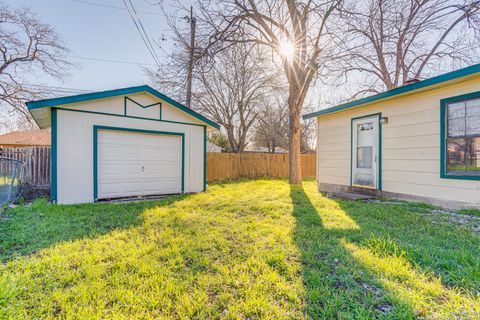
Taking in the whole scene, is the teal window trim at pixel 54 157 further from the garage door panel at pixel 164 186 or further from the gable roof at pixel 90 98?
→ the garage door panel at pixel 164 186

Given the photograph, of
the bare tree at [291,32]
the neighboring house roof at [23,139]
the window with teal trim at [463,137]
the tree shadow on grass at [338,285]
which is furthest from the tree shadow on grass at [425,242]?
the neighboring house roof at [23,139]

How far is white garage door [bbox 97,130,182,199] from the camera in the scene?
6.45 m

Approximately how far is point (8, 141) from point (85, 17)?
1401cm

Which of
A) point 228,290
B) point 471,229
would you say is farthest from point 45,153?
point 471,229

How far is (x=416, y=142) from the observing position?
5.30m

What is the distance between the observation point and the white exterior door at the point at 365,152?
6.27 m

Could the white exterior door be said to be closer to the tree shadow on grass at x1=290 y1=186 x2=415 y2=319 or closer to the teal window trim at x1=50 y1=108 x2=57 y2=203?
the tree shadow on grass at x1=290 y1=186 x2=415 y2=319

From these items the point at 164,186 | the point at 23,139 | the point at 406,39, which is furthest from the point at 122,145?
the point at 23,139

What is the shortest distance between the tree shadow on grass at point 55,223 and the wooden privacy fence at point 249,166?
20.2 feet

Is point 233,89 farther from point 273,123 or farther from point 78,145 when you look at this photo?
point 78,145

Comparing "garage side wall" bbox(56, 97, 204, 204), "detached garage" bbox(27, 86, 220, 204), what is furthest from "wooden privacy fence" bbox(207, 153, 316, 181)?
"garage side wall" bbox(56, 97, 204, 204)

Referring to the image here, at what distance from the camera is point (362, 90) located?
1364cm

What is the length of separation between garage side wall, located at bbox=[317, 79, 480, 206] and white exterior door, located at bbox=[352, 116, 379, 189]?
18 centimetres

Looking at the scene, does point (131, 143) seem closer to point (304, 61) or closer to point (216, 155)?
point (216, 155)
